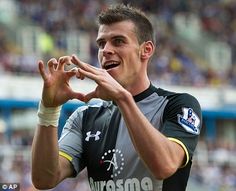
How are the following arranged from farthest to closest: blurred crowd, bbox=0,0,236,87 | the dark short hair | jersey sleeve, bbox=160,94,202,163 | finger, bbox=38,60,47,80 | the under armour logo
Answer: blurred crowd, bbox=0,0,236,87
the under armour logo
the dark short hair
jersey sleeve, bbox=160,94,202,163
finger, bbox=38,60,47,80

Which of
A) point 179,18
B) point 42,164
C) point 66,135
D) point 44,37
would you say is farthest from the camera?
point 179,18

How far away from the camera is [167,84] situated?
27172 mm

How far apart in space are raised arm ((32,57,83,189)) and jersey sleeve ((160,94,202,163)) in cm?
52

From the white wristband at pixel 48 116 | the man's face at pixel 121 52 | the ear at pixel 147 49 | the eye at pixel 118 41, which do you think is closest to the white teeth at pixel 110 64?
the man's face at pixel 121 52

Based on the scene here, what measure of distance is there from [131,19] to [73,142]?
77 cm

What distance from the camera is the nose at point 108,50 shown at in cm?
496

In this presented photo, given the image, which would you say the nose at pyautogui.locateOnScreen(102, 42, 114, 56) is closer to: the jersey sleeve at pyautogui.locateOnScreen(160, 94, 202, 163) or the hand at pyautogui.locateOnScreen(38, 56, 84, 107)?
the hand at pyautogui.locateOnScreen(38, 56, 84, 107)

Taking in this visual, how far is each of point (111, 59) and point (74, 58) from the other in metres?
0.42

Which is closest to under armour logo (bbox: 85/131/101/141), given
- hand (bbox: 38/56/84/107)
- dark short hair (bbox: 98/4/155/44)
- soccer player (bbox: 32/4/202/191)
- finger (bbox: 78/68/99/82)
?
soccer player (bbox: 32/4/202/191)

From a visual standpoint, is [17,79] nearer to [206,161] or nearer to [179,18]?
[206,161]

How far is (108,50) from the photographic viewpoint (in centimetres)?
497

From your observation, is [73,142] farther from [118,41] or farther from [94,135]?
[118,41]

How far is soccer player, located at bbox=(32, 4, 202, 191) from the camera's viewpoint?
181 inches

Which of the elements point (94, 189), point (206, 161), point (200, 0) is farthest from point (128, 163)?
point (200, 0)
